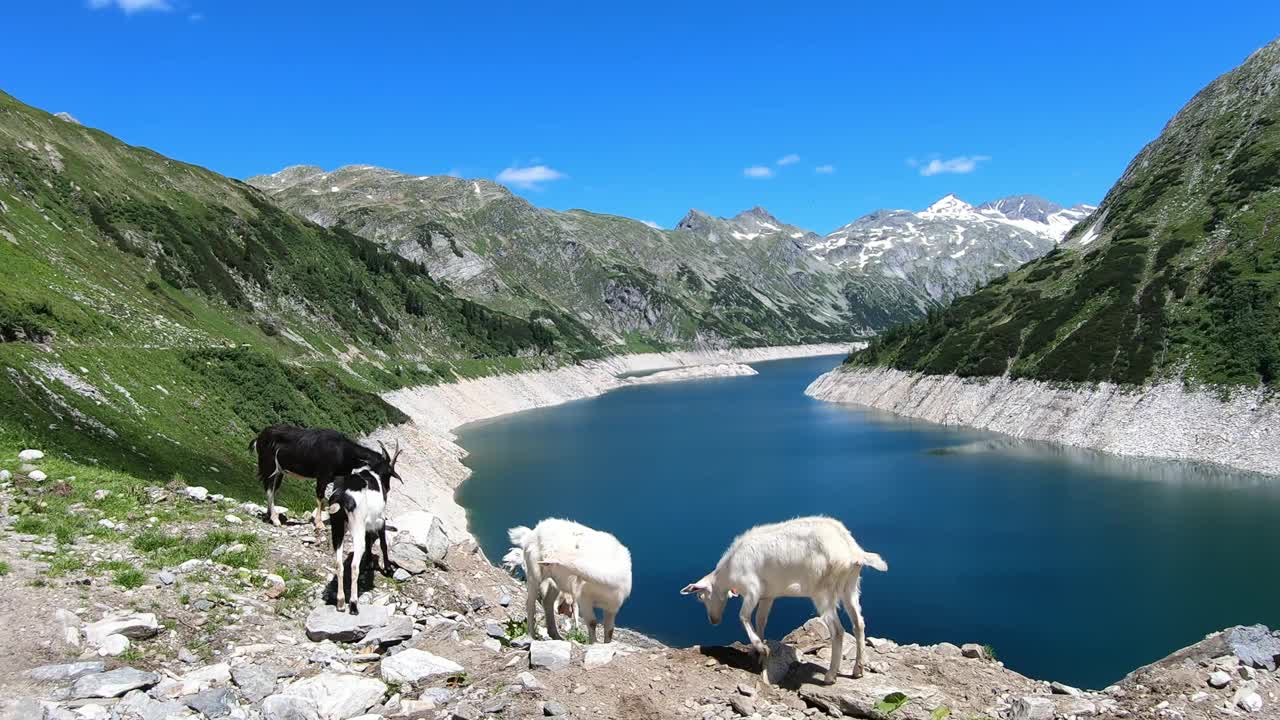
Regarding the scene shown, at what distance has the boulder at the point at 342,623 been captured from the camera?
1077 cm

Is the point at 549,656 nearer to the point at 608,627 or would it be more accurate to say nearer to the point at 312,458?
the point at 608,627

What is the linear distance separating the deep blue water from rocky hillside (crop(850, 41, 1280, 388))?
13.0m

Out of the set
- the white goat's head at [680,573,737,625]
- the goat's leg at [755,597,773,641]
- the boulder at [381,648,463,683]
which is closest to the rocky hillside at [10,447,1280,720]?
the boulder at [381,648,463,683]

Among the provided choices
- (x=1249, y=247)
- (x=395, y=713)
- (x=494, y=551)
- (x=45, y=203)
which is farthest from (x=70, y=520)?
(x=1249, y=247)

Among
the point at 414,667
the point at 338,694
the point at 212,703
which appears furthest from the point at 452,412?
the point at 212,703

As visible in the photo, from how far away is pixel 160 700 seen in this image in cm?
823

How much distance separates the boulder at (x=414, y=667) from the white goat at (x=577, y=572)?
210 cm

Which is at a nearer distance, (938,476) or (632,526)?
(632,526)

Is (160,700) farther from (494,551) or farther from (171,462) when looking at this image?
(494,551)

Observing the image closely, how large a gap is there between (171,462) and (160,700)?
2220cm

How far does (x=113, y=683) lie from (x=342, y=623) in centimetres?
307

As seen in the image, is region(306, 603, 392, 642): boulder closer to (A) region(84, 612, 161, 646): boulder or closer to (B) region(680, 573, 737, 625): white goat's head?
(A) region(84, 612, 161, 646): boulder

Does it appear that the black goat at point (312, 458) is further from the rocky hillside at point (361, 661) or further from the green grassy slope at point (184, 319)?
the green grassy slope at point (184, 319)

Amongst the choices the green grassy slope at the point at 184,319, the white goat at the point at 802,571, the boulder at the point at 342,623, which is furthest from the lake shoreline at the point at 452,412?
the white goat at the point at 802,571
